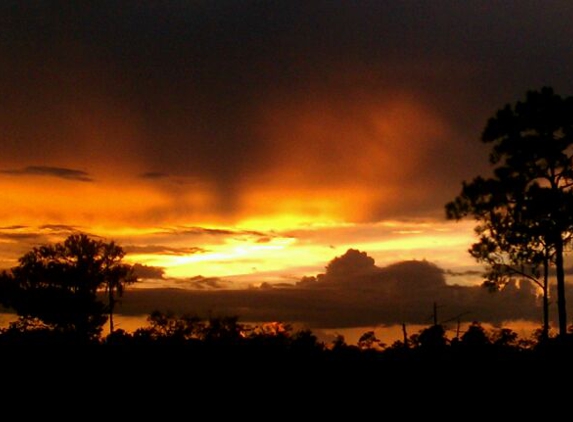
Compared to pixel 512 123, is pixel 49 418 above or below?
below

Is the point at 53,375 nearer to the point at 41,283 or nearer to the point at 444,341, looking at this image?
the point at 444,341

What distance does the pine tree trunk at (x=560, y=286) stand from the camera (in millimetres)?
40750

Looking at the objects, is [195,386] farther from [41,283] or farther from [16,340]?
[41,283]

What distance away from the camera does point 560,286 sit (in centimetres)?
4109

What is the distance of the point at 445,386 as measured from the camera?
3325 cm

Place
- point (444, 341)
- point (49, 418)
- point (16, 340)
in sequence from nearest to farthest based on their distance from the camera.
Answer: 1. point (49, 418)
2. point (16, 340)
3. point (444, 341)

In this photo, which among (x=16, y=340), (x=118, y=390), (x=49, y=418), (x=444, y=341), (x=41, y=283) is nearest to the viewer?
(x=49, y=418)

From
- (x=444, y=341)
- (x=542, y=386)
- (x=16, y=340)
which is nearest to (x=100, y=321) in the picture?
(x=16, y=340)

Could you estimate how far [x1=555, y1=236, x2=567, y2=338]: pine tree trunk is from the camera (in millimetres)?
40750

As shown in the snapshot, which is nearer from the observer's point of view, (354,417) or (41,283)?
(354,417)

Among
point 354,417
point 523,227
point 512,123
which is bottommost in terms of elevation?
point 354,417

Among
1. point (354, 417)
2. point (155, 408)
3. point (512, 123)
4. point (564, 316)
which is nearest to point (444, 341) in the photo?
point (564, 316)

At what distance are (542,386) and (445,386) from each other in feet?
11.7

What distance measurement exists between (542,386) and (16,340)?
74.0ft
